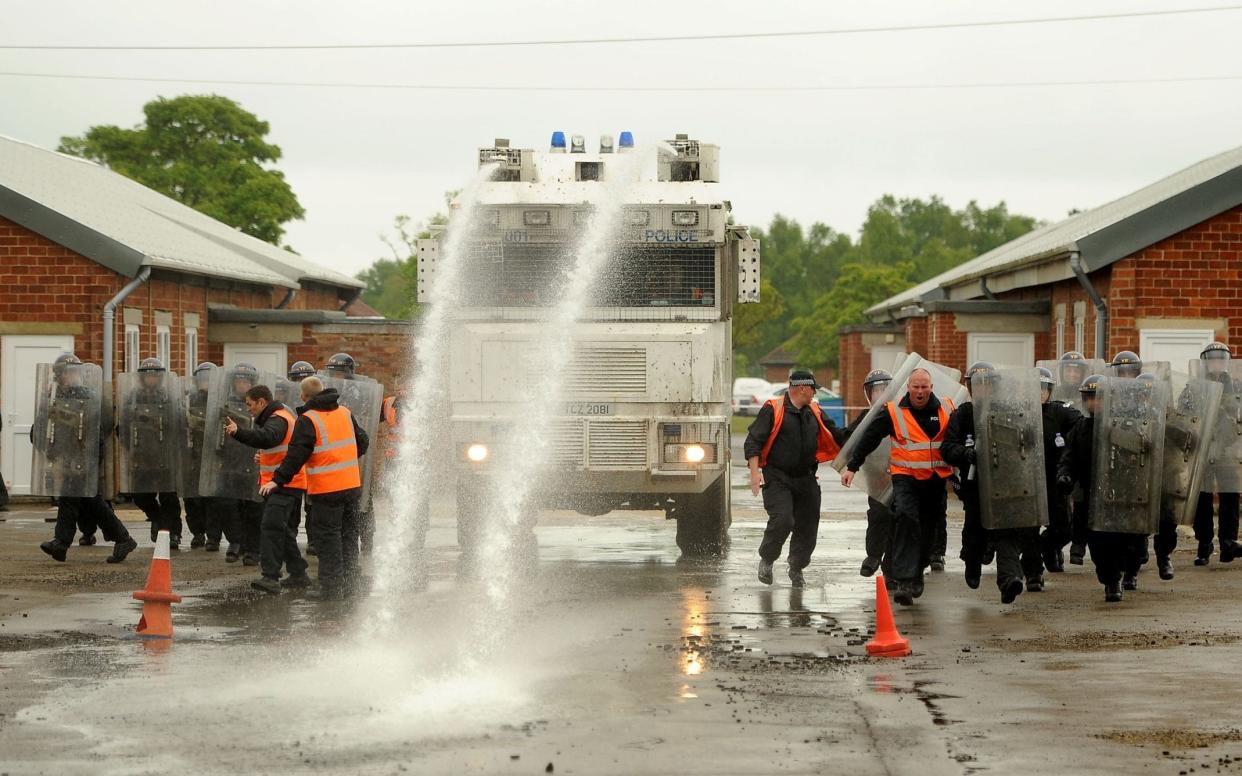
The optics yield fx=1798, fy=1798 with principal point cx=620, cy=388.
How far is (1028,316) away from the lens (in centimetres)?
2930

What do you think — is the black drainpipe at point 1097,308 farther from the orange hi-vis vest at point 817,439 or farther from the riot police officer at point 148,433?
the riot police officer at point 148,433

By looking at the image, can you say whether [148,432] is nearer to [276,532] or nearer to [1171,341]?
[276,532]

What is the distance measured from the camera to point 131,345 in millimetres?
25969

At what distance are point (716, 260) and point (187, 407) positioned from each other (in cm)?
557

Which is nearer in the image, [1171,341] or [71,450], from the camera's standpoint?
[71,450]

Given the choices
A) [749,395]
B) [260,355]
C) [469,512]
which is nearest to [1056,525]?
[469,512]

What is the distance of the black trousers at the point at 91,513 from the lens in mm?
17234

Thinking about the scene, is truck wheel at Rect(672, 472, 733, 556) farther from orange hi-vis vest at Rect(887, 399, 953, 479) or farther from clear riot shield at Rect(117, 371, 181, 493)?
clear riot shield at Rect(117, 371, 181, 493)

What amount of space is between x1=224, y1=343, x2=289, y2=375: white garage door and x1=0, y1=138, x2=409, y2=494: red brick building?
0.08 feet

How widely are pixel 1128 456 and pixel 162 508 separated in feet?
31.4

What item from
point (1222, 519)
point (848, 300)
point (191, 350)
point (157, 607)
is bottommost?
point (157, 607)

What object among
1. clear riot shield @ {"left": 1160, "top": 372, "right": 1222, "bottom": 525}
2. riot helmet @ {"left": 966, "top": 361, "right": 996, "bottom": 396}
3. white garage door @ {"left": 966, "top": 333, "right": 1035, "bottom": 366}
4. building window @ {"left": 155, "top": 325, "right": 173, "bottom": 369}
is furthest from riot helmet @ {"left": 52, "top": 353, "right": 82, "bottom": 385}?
white garage door @ {"left": 966, "top": 333, "right": 1035, "bottom": 366}

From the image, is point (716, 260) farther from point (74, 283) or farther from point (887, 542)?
point (74, 283)

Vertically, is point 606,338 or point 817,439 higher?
point 606,338
